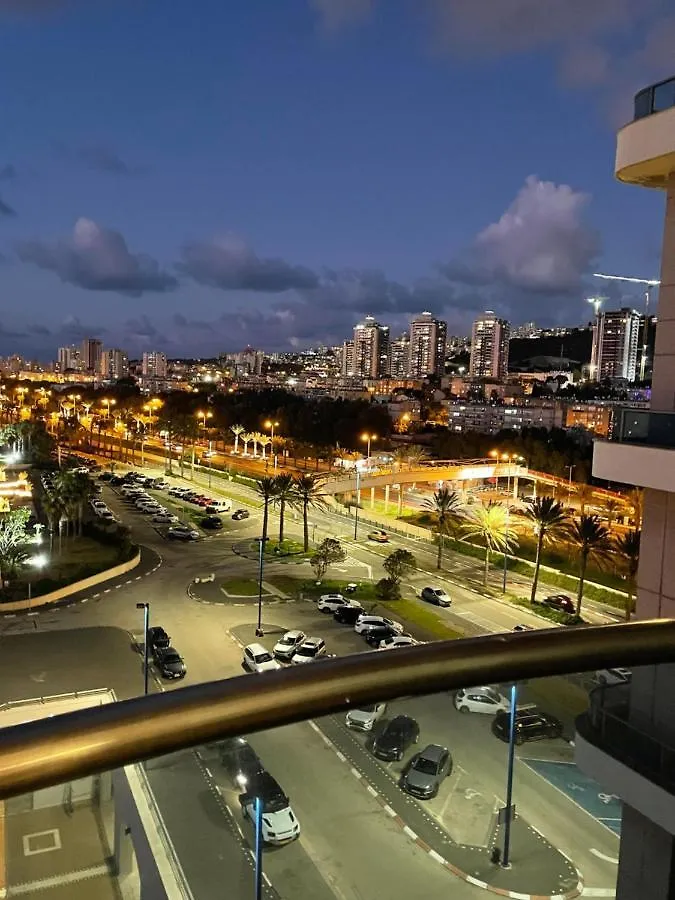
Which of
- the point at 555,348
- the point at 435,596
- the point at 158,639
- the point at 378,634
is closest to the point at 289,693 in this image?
the point at 158,639

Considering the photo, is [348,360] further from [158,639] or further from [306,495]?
[158,639]

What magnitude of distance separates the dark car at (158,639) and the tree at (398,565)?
4493 mm

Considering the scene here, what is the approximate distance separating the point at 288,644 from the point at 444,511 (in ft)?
25.1

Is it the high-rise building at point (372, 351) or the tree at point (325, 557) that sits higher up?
the high-rise building at point (372, 351)

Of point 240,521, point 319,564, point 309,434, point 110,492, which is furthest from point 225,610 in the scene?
point 309,434

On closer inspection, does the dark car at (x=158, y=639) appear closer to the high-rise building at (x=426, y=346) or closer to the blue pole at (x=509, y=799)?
the blue pole at (x=509, y=799)

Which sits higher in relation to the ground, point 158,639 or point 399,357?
point 399,357

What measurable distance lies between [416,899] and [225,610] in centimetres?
1162

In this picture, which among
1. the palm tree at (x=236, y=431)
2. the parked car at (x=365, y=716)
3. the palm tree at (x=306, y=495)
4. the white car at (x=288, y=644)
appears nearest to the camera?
the parked car at (x=365, y=716)

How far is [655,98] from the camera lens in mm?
3674

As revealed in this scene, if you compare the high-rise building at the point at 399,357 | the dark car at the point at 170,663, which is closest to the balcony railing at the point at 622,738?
the dark car at the point at 170,663

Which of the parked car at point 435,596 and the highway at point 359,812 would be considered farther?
the parked car at point 435,596

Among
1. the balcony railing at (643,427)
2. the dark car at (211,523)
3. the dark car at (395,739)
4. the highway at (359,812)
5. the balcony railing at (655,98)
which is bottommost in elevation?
the dark car at (211,523)

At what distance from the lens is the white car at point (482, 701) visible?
0.98 metres
